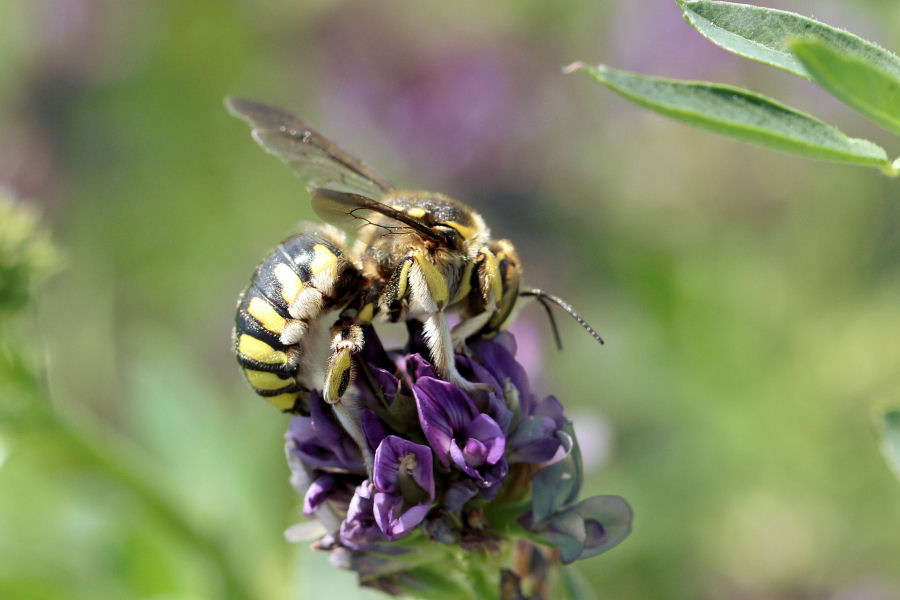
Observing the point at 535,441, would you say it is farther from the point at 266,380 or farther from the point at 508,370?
the point at 266,380

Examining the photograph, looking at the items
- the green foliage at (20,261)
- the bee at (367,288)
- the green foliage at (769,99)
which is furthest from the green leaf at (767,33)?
the green foliage at (20,261)

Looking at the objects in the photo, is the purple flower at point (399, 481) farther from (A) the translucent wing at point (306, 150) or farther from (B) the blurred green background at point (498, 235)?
(B) the blurred green background at point (498, 235)

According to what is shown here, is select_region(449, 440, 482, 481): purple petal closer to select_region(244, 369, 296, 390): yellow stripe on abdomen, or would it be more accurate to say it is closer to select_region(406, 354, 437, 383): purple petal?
select_region(406, 354, 437, 383): purple petal

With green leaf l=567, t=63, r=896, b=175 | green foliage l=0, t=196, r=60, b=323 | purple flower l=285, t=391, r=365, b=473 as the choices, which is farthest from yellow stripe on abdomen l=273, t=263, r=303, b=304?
green foliage l=0, t=196, r=60, b=323

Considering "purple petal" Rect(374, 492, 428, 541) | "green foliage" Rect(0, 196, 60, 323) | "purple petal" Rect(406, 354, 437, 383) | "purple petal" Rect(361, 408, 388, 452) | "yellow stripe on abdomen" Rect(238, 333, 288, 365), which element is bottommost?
"purple petal" Rect(374, 492, 428, 541)

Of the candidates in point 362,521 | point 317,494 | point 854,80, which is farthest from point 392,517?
point 854,80
